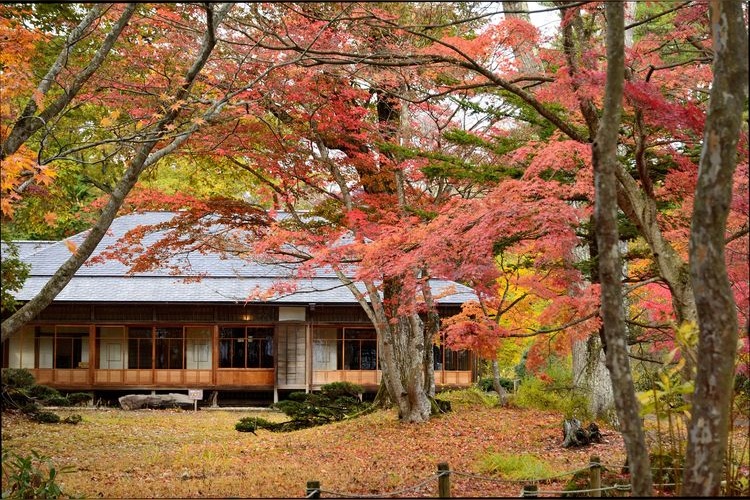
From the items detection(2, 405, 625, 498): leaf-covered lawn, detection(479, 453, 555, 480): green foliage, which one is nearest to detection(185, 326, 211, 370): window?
detection(2, 405, 625, 498): leaf-covered lawn

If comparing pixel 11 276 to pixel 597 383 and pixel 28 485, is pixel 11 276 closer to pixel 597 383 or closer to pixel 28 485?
pixel 28 485

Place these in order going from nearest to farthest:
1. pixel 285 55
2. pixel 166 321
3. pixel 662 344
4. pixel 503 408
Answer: pixel 662 344 < pixel 285 55 < pixel 503 408 < pixel 166 321

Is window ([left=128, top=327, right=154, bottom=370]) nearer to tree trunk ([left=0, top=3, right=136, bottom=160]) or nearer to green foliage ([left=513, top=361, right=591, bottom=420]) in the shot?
green foliage ([left=513, top=361, right=591, bottom=420])

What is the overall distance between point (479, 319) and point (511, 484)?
658 cm

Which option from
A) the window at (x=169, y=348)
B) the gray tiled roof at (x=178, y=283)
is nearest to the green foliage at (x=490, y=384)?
the gray tiled roof at (x=178, y=283)

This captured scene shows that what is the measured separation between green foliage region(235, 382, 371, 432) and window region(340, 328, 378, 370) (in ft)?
17.3

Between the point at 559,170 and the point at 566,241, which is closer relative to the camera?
the point at 566,241

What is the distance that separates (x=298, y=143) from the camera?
48.9ft

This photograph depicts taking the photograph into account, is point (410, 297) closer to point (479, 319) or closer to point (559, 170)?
point (479, 319)

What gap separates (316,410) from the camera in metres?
17.1

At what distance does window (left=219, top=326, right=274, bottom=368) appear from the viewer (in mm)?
23797

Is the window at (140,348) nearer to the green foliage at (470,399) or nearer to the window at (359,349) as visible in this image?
the window at (359,349)

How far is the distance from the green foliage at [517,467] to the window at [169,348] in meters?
15.1

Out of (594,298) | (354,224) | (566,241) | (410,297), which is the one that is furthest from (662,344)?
(354,224)
